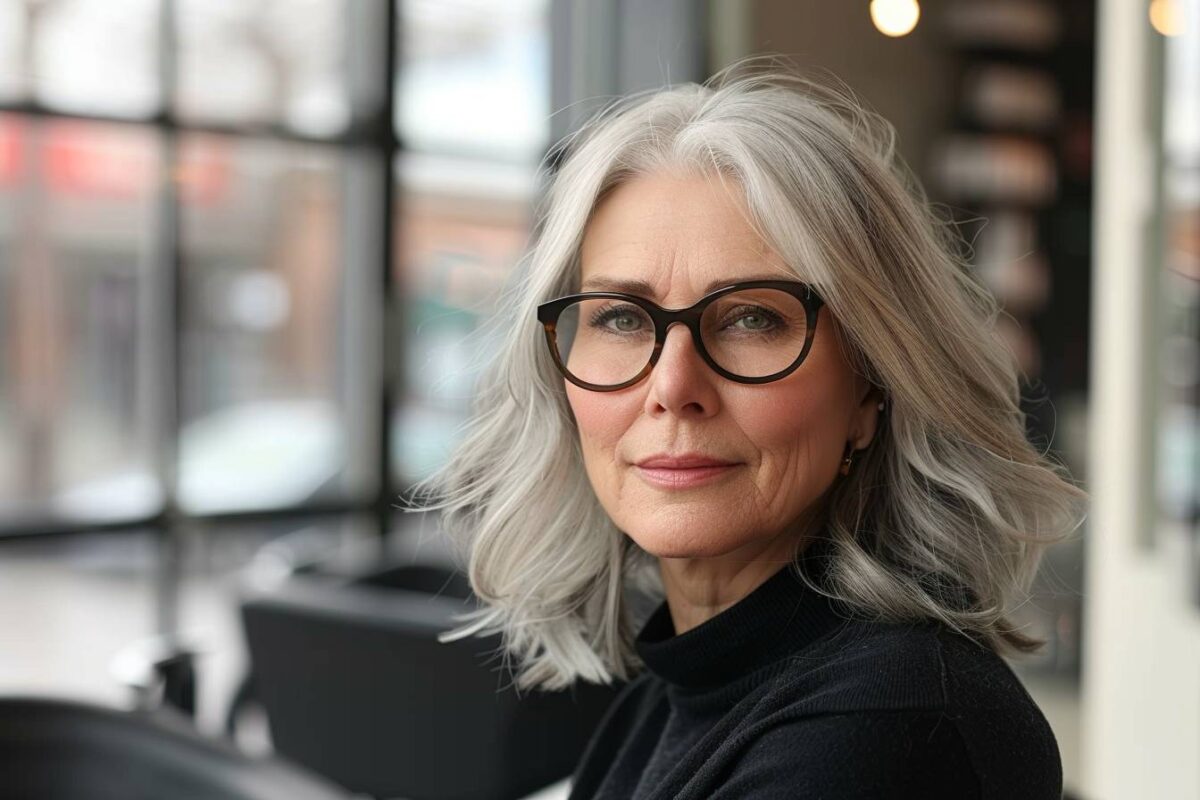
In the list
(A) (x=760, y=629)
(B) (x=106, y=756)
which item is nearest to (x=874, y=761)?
(A) (x=760, y=629)

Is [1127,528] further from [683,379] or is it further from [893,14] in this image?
[683,379]

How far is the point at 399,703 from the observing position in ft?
9.32

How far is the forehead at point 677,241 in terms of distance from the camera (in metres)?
1.03

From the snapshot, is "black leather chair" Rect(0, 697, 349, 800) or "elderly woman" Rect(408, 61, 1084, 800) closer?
"elderly woman" Rect(408, 61, 1084, 800)

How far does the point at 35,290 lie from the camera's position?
4.36 meters

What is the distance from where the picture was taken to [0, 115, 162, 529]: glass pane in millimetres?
4270

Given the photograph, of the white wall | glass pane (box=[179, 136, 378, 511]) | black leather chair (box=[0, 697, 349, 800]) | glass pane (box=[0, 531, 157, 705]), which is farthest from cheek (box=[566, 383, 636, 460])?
glass pane (box=[179, 136, 378, 511])

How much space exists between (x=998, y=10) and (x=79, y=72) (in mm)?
3968

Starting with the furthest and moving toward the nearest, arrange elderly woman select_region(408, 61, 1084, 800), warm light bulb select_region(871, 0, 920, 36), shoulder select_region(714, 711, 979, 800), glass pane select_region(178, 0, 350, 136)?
glass pane select_region(178, 0, 350, 136) < warm light bulb select_region(871, 0, 920, 36) < elderly woman select_region(408, 61, 1084, 800) < shoulder select_region(714, 711, 979, 800)

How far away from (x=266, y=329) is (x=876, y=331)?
4234 millimetres

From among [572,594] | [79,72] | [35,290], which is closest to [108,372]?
[35,290]

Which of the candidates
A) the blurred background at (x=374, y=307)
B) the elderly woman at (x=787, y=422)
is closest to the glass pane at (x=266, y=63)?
the blurred background at (x=374, y=307)

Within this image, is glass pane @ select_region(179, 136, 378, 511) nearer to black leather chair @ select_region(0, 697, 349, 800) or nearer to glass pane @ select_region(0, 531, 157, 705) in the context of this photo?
glass pane @ select_region(0, 531, 157, 705)

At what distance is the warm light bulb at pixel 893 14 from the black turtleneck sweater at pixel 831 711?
2.47 feet
